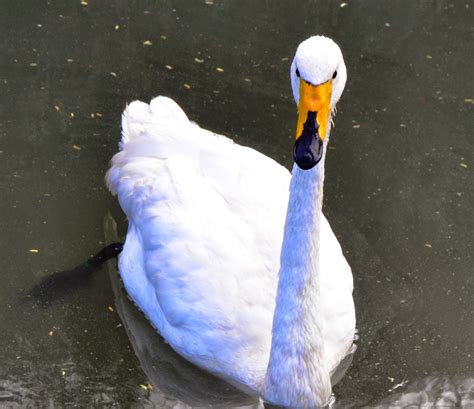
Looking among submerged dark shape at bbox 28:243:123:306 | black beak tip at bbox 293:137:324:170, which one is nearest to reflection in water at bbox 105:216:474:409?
submerged dark shape at bbox 28:243:123:306

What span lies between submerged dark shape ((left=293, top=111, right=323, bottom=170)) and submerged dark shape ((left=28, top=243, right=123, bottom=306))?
7.17ft

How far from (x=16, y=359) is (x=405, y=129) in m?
3.38

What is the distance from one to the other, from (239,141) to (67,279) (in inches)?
70.9

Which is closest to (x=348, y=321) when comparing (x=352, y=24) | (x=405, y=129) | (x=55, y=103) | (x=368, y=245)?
(x=368, y=245)

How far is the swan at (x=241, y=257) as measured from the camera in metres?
4.88

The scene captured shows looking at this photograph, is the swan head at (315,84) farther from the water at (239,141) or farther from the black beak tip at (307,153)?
the water at (239,141)

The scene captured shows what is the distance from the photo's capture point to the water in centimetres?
560

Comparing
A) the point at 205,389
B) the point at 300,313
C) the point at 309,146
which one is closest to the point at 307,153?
the point at 309,146

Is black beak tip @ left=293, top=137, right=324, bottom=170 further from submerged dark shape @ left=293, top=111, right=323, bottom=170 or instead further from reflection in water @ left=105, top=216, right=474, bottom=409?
reflection in water @ left=105, top=216, right=474, bottom=409

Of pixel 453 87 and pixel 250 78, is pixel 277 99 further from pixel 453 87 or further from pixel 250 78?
pixel 453 87

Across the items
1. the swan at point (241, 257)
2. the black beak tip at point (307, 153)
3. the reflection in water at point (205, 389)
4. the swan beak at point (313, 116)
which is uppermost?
the swan beak at point (313, 116)

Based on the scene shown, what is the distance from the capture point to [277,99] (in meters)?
7.69

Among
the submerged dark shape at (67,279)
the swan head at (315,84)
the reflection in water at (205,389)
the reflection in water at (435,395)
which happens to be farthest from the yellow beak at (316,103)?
the submerged dark shape at (67,279)

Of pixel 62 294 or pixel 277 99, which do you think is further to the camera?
pixel 277 99
